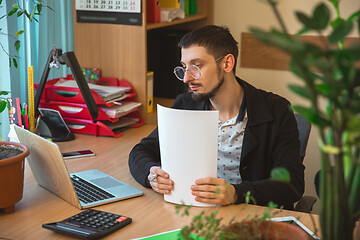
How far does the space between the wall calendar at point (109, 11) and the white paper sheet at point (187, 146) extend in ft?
3.45

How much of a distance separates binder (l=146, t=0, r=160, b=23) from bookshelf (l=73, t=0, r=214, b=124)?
4 cm

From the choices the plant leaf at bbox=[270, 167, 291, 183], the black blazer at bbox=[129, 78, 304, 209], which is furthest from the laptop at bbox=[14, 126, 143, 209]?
the plant leaf at bbox=[270, 167, 291, 183]

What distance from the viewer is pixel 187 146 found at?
4.58 feet

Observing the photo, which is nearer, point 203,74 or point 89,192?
point 89,192

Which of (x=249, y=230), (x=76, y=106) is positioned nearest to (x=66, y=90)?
(x=76, y=106)

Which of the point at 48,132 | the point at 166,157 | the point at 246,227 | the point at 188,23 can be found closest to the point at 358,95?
the point at 246,227

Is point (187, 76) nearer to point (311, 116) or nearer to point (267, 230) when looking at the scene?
point (267, 230)

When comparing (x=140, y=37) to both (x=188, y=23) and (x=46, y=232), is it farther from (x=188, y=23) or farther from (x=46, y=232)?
(x=46, y=232)

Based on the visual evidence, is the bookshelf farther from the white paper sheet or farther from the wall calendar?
the white paper sheet

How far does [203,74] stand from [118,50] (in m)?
0.80

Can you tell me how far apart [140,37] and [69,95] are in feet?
1.47

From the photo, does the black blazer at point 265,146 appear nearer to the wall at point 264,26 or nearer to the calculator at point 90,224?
the calculator at point 90,224

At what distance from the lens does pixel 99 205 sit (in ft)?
4.81

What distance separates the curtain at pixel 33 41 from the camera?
2178 mm
